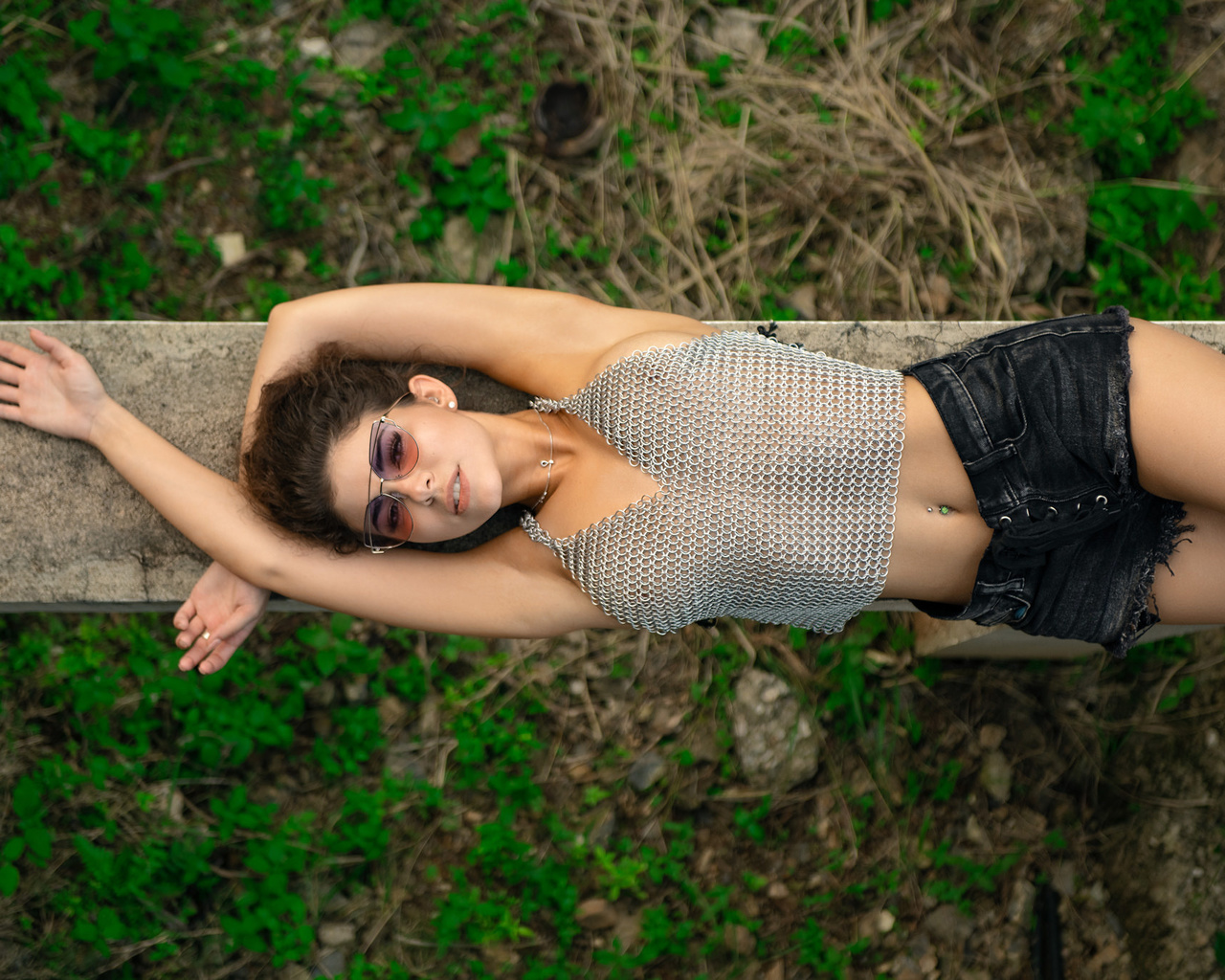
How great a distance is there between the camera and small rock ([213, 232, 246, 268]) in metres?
4.12

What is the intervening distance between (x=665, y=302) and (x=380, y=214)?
1.45 m

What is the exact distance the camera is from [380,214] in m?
4.16

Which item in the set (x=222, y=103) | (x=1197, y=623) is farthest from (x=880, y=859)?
(x=222, y=103)

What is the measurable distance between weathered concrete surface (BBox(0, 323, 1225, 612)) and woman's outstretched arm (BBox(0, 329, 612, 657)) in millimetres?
286

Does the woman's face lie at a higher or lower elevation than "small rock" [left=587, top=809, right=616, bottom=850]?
higher

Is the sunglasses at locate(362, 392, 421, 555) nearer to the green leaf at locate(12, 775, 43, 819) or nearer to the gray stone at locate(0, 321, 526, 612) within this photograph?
the gray stone at locate(0, 321, 526, 612)

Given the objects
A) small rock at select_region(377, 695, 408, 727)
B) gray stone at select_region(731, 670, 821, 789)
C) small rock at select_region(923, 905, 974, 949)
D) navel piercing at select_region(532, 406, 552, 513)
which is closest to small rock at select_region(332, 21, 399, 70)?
navel piercing at select_region(532, 406, 552, 513)

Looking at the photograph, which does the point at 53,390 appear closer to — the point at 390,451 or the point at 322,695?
the point at 390,451

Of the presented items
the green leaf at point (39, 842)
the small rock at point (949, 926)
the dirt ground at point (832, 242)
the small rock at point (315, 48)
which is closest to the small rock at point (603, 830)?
the dirt ground at point (832, 242)

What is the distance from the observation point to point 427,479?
8.52 feet

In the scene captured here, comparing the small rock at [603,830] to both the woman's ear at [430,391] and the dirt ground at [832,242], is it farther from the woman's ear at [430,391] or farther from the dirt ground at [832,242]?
the woman's ear at [430,391]

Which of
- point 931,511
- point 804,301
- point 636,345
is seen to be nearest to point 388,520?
point 636,345

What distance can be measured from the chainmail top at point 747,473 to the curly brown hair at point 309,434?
82 centimetres

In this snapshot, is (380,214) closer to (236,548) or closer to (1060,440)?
(236,548)
